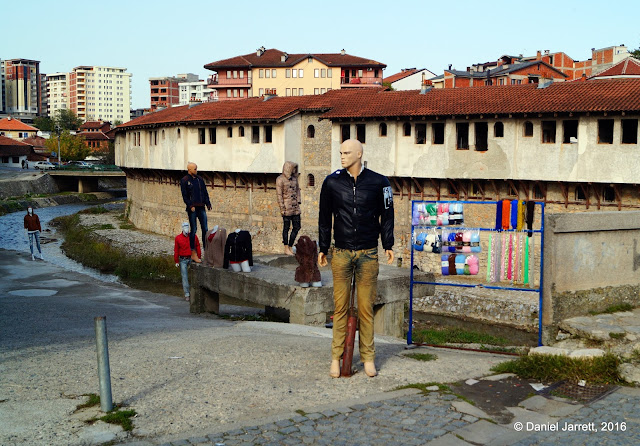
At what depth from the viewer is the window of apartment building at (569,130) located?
26.4 metres

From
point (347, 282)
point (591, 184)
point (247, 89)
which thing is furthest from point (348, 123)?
point (247, 89)

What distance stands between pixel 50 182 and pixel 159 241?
136 feet

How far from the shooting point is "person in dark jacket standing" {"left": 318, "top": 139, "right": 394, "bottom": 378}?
6477 mm

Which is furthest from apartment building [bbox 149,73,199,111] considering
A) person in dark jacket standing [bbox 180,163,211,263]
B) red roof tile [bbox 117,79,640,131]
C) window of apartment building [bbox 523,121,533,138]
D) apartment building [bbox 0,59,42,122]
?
person in dark jacket standing [bbox 180,163,211,263]

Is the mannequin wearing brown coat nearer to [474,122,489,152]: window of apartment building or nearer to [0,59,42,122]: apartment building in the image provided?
[474,122,489,152]: window of apartment building

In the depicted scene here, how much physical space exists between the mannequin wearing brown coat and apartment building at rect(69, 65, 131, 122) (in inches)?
7331

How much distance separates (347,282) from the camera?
6.59 m

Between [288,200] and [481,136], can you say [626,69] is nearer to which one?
[481,136]

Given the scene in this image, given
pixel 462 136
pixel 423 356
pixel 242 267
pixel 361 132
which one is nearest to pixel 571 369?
pixel 423 356

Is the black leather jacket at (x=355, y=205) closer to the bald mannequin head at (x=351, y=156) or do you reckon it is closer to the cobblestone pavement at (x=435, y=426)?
the bald mannequin head at (x=351, y=156)

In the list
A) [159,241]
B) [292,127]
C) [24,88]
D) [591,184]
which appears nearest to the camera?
[591,184]

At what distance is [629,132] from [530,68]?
36790 mm

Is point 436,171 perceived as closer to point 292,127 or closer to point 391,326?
point 292,127

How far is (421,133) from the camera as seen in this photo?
30.8 meters
